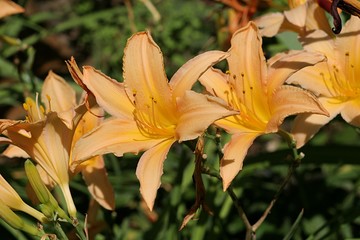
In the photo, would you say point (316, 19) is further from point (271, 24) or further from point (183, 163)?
point (183, 163)

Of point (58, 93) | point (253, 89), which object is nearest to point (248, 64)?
point (253, 89)

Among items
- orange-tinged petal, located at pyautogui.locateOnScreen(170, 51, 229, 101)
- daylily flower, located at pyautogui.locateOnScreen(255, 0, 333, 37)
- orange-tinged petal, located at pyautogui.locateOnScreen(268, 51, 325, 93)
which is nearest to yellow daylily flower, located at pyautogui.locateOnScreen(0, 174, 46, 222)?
orange-tinged petal, located at pyautogui.locateOnScreen(170, 51, 229, 101)

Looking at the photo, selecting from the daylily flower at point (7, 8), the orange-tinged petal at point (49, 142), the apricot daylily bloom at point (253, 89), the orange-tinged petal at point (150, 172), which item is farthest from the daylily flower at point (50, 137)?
the daylily flower at point (7, 8)

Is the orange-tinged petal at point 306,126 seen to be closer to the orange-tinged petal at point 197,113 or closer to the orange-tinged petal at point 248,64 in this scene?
the orange-tinged petal at point 248,64

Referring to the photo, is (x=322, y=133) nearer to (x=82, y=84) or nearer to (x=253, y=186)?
(x=253, y=186)

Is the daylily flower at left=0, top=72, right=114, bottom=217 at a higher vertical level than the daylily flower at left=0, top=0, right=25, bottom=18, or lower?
lower

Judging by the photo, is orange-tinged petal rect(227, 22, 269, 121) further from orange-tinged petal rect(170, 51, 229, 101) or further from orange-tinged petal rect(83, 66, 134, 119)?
orange-tinged petal rect(83, 66, 134, 119)

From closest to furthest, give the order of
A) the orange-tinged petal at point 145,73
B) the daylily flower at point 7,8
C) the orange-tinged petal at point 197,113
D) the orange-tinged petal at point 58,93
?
1. the orange-tinged petal at point 197,113
2. the orange-tinged petal at point 145,73
3. the orange-tinged petal at point 58,93
4. the daylily flower at point 7,8
